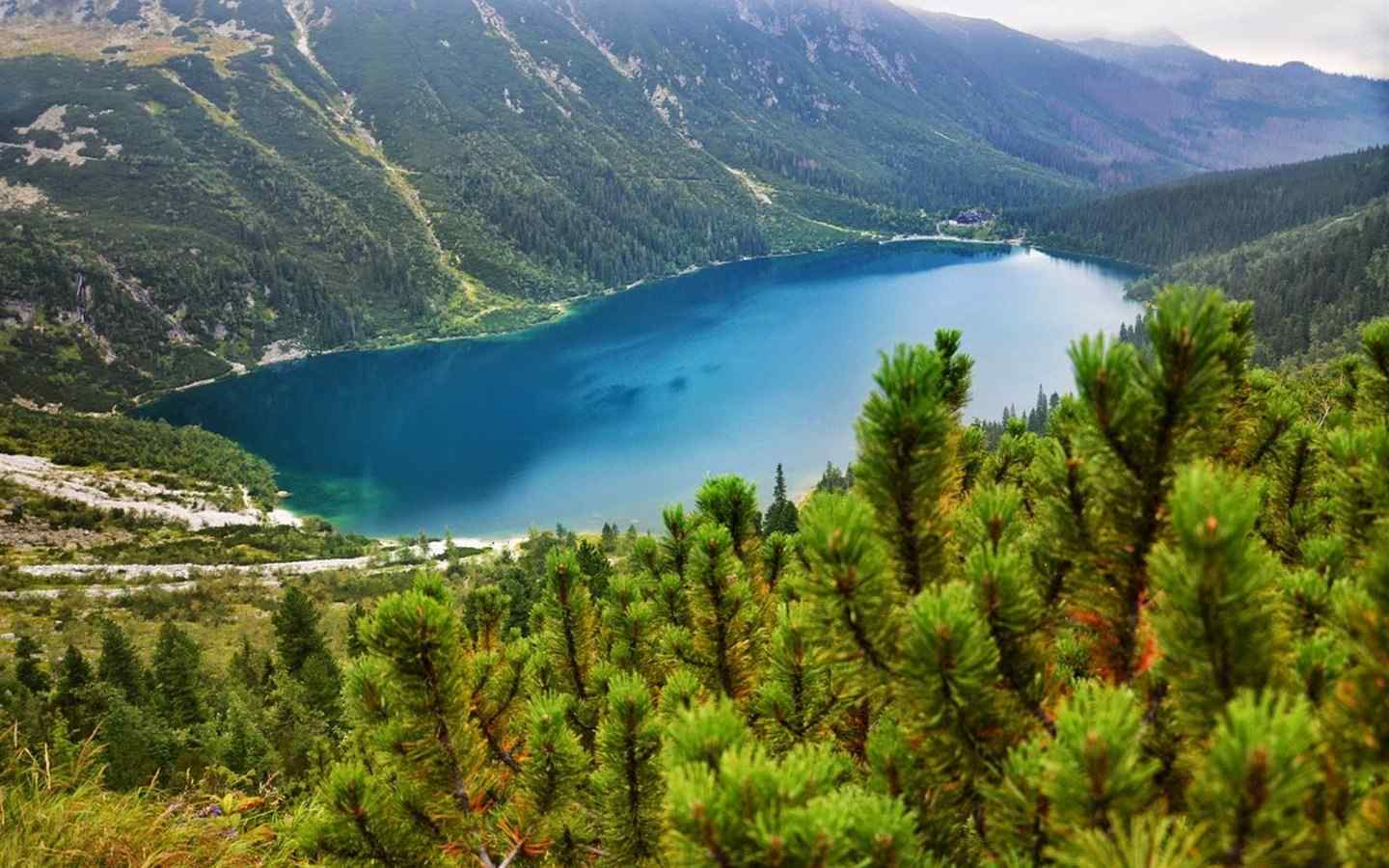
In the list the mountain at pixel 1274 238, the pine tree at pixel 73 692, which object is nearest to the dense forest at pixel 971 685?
the pine tree at pixel 73 692

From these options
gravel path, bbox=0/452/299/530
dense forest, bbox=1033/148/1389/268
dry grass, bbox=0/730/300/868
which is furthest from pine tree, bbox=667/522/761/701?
dense forest, bbox=1033/148/1389/268

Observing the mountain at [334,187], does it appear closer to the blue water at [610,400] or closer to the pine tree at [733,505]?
the blue water at [610,400]

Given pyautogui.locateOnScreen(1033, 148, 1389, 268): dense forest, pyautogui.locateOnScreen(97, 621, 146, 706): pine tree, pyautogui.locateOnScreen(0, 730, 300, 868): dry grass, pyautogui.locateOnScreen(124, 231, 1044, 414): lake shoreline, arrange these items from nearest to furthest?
pyautogui.locateOnScreen(0, 730, 300, 868): dry grass < pyautogui.locateOnScreen(97, 621, 146, 706): pine tree < pyautogui.locateOnScreen(124, 231, 1044, 414): lake shoreline < pyautogui.locateOnScreen(1033, 148, 1389, 268): dense forest

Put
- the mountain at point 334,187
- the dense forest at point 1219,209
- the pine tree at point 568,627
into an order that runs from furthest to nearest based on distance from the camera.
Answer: the dense forest at point 1219,209 < the mountain at point 334,187 < the pine tree at point 568,627

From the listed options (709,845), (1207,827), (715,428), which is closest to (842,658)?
(709,845)

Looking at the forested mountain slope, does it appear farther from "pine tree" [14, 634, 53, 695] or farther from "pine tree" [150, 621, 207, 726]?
"pine tree" [14, 634, 53, 695]

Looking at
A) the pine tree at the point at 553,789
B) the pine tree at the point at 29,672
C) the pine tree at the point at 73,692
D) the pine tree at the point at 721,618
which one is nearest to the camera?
the pine tree at the point at 553,789
